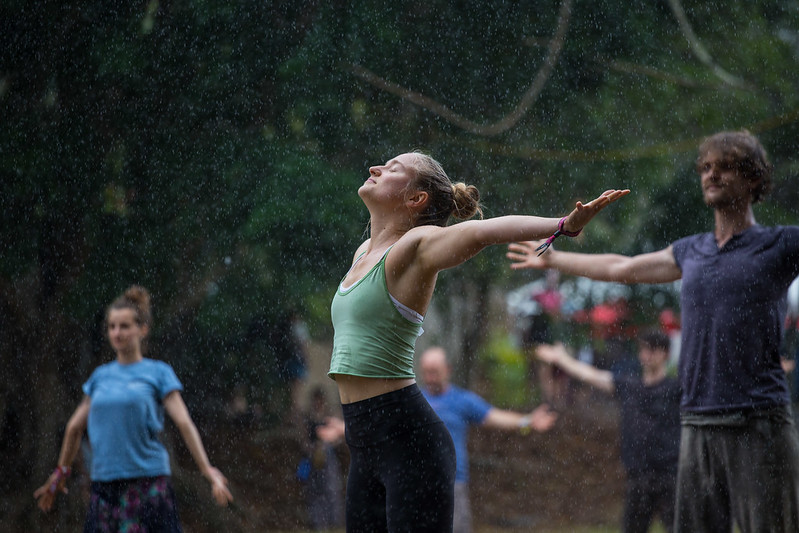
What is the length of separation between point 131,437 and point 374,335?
1830mm

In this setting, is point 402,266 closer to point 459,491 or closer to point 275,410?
point 459,491

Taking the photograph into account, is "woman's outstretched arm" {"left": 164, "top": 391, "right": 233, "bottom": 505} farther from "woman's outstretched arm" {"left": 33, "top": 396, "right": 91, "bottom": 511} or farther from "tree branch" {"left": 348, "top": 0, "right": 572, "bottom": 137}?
"tree branch" {"left": 348, "top": 0, "right": 572, "bottom": 137}

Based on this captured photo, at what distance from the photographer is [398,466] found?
8.96ft

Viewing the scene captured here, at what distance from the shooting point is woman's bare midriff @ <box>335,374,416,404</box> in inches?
111

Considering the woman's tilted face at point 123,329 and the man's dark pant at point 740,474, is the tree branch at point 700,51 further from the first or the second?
the woman's tilted face at point 123,329

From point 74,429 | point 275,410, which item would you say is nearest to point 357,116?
point 275,410

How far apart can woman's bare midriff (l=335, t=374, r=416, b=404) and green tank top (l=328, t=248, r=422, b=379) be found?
0.02m

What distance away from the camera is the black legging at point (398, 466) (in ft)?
8.87

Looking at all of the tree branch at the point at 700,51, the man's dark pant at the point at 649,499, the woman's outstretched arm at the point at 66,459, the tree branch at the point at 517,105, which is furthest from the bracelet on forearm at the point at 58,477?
the tree branch at the point at 700,51

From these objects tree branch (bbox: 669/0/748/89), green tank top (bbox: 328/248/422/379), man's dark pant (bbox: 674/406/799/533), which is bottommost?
man's dark pant (bbox: 674/406/799/533)

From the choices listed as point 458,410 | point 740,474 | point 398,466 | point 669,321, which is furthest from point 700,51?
point 398,466

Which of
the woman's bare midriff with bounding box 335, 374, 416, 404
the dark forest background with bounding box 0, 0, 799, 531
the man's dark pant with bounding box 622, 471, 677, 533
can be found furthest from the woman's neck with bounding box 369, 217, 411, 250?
the dark forest background with bounding box 0, 0, 799, 531

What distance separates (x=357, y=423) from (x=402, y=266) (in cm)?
49

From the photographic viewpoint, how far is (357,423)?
2816 millimetres
